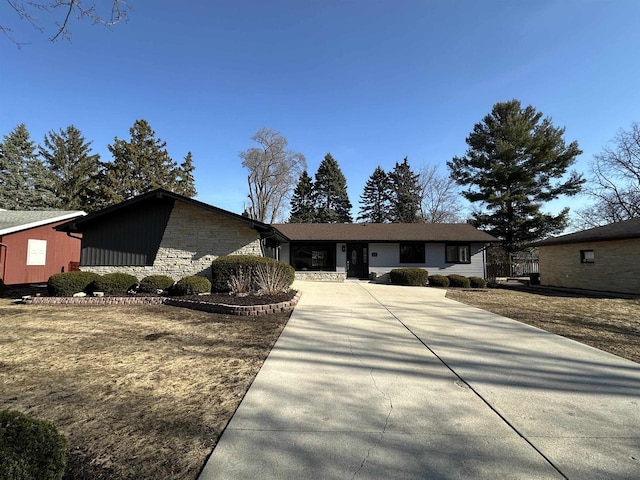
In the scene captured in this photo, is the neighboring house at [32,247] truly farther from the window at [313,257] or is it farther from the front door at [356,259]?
the front door at [356,259]

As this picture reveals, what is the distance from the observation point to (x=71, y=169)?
3409 cm

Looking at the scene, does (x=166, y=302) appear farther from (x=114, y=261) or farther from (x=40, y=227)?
(x=40, y=227)

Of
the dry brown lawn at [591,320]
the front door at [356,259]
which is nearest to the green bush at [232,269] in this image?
the dry brown lawn at [591,320]

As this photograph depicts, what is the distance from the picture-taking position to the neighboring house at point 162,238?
1337cm

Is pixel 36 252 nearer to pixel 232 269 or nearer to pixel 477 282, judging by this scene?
pixel 232 269

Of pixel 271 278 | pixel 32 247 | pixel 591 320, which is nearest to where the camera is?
pixel 591 320

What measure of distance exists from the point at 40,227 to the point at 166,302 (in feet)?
37.4

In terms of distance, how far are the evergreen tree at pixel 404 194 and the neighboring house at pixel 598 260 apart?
19.7m

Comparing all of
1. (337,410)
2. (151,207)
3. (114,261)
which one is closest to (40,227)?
(114,261)

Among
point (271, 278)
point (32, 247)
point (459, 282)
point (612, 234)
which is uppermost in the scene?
point (612, 234)

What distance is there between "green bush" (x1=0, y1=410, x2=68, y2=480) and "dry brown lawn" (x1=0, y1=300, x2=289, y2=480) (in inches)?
17.7

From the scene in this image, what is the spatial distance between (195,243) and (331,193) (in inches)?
1226

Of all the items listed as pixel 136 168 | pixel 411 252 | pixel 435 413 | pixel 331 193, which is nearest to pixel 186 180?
pixel 136 168

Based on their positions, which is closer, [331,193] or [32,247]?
[32,247]
